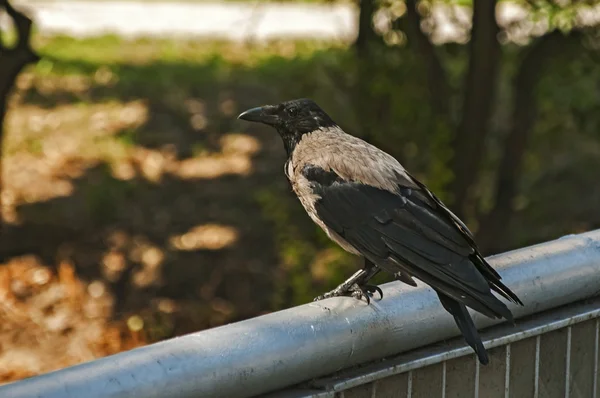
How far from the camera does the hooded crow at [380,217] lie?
8.86 ft

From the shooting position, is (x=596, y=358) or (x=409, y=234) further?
(x=409, y=234)

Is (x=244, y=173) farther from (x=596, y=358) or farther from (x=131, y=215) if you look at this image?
(x=596, y=358)

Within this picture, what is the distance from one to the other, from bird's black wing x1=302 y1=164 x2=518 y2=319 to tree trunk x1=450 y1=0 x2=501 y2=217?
266 cm

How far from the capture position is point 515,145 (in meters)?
6.83

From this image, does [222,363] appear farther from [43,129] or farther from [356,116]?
[43,129]

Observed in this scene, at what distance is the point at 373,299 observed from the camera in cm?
259

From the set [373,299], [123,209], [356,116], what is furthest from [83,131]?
[373,299]

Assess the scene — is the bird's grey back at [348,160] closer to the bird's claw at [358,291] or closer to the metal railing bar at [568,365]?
the bird's claw at [358,291]

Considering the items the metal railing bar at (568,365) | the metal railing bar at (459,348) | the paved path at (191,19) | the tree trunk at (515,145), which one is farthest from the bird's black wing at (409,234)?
the paved path at (191,19)

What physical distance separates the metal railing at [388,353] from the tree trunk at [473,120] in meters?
3.62

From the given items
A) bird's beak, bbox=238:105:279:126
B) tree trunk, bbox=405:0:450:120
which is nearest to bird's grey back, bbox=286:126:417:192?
bird's beak, bbox=238:105:279:126

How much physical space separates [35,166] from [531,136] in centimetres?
397

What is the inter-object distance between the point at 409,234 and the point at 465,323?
836 millimetres

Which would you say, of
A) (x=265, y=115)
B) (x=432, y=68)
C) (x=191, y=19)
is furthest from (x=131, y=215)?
(x=191, y=19)
